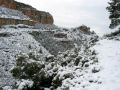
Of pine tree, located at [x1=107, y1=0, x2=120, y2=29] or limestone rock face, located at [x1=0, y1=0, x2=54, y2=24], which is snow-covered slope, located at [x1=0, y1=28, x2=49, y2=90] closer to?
pine tree, located at [x1=107, y1=0, x2=120, y2=29]

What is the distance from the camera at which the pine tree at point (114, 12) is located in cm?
3374

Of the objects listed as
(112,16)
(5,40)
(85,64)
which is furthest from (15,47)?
(85,64)

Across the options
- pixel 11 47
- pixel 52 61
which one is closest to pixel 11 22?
pixel 11 47

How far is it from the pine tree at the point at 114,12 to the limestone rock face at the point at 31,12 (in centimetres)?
3788

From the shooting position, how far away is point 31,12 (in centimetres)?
8050

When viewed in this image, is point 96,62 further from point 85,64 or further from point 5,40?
point 5,40

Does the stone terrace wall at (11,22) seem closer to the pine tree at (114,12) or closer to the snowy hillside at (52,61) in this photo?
the snowy hillside at (52,61)

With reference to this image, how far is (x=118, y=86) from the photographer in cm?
1898

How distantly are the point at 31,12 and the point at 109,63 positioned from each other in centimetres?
5931

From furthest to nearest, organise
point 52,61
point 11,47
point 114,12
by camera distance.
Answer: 1. point 11,47
2. point 114,12
3. point 52,61

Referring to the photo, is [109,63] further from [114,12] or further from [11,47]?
[11,47]

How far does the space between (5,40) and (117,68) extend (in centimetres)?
2295

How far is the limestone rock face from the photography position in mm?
72750

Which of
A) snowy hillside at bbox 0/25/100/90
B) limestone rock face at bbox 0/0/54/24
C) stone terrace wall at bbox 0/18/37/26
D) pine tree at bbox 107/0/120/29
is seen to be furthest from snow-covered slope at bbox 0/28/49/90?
limestone rock face at bbox 0/0/54/24
